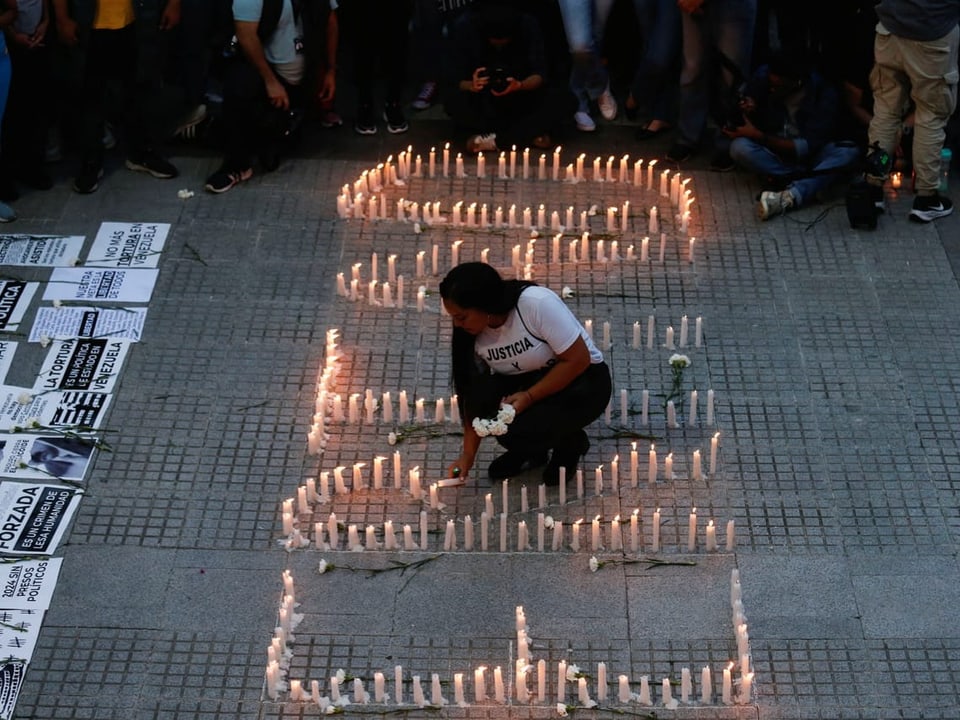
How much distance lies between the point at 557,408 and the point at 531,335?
440 mm

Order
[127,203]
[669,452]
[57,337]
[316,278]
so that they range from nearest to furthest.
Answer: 1. [669,452]
2. [57,337]
3. [316,278]
4. [127,203]

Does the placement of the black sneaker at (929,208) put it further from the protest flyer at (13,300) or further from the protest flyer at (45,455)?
the protest flyer at (13,300)

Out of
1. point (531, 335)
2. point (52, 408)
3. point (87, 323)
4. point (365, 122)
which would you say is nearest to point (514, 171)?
point (365, 122)

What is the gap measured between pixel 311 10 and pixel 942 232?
14.2 ft

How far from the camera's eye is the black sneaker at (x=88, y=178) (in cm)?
1005

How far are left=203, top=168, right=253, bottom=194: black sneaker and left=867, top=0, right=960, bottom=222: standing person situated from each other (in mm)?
4024

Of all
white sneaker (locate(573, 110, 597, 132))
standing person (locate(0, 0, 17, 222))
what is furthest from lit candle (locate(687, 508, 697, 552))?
standing person (locate(0, 0, 17, 222))

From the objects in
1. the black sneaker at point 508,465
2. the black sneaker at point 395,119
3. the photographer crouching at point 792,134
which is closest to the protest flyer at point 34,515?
the black sneaker at point 508,465

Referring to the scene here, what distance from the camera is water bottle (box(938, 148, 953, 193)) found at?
1012cm

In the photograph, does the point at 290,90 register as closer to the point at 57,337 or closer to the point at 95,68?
the point at 95,68

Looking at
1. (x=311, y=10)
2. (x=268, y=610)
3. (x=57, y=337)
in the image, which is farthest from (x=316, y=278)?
(x=268, y=610)

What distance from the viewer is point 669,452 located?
25.8ft

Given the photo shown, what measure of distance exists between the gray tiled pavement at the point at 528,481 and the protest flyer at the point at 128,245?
9 centimetres

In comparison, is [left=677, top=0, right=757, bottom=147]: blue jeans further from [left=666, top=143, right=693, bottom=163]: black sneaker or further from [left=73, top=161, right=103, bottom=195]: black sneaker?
[left=73, top=161, right=103, bottom=195]: black sneaker
